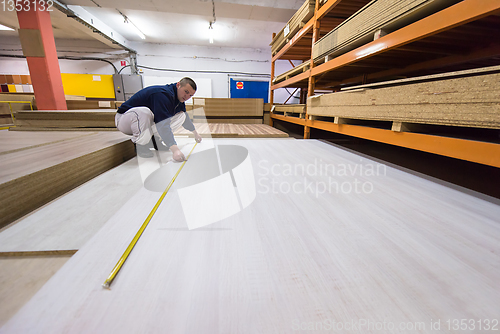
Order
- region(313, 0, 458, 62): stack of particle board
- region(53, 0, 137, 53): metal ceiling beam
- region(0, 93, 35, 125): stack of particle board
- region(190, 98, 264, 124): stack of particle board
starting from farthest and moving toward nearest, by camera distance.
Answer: region(53, 0, 137, 53): metal ceiling beam < region(0, 93, 35, 125): stack of particle board < region(190, 98, 264, 124): stack of particle board < region(313, 0, 458, 62): stack of particle board

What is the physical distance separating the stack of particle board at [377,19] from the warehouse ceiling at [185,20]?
12.8 ft

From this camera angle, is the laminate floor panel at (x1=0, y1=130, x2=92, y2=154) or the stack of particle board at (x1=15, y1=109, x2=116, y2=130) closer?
the laminate floor panel at (x1=0, y1=130, x2=92, y2=154)

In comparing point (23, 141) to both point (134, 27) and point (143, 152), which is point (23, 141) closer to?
point (143, 152)

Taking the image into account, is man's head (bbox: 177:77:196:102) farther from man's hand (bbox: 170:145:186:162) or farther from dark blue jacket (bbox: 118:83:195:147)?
man's hand (bbox: 170:145:186:162)

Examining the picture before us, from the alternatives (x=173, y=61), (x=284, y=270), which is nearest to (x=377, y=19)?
(x=284, y=270)

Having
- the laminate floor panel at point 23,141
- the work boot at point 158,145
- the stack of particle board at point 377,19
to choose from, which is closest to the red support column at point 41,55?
the laminate floor panel at point 23,141

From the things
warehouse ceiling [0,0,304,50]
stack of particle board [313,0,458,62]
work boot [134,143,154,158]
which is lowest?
work boot [134,143,154,158]

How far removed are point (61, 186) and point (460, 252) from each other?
2173 millimetres

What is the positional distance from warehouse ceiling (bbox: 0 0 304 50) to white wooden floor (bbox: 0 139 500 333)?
5.99 metres

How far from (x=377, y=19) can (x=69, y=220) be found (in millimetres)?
2660

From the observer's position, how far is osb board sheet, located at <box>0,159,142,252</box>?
0.85 metres

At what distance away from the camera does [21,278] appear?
28.0 inches

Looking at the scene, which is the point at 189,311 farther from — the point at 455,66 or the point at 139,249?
the point at 455,66

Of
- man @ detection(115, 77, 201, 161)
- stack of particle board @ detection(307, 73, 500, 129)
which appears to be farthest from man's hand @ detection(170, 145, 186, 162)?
stack of particle board @ detection(307, 73, 500, 129)
